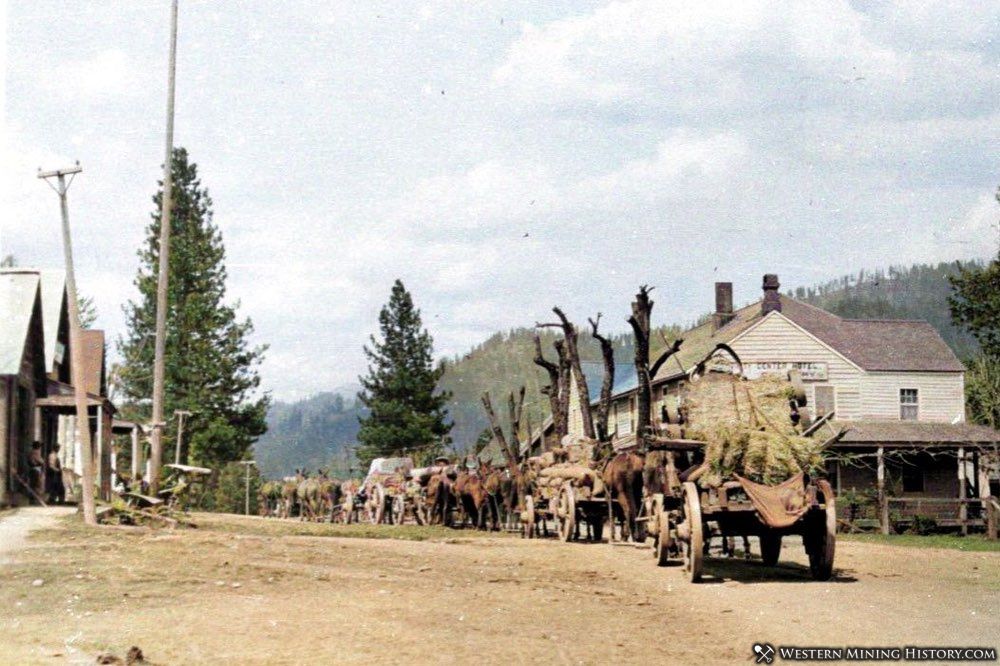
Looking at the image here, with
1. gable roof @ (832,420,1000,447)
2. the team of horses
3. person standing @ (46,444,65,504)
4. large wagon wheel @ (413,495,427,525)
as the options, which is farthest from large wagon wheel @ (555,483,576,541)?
gable roof @ (832,420,1000,447)

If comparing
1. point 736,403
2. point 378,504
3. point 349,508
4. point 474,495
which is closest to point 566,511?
point 474,495

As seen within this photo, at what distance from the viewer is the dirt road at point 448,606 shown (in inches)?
387

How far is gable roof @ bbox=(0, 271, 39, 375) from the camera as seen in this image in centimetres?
2994

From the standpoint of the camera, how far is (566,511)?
24891 mm

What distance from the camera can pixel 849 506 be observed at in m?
38.7

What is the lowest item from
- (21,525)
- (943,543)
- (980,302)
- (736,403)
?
(943,543)

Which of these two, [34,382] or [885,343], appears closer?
[34,382]

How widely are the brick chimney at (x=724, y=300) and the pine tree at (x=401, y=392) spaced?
24410 mm

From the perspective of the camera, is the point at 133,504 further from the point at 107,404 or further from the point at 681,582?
the point at 681,582

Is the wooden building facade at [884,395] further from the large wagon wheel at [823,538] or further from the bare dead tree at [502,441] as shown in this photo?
the large wagon wheel at [823,538]

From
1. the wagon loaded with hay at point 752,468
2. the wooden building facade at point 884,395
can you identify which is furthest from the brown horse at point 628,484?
the wooden building facade at point 884,395

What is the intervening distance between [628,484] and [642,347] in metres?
7.60

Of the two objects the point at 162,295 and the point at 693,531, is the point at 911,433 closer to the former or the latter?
the point at 162,295

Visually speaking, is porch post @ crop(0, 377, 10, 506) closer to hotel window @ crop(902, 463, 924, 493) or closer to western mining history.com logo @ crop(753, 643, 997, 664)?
western mining history.com logo @ crop(753, 643, 997, 664)
